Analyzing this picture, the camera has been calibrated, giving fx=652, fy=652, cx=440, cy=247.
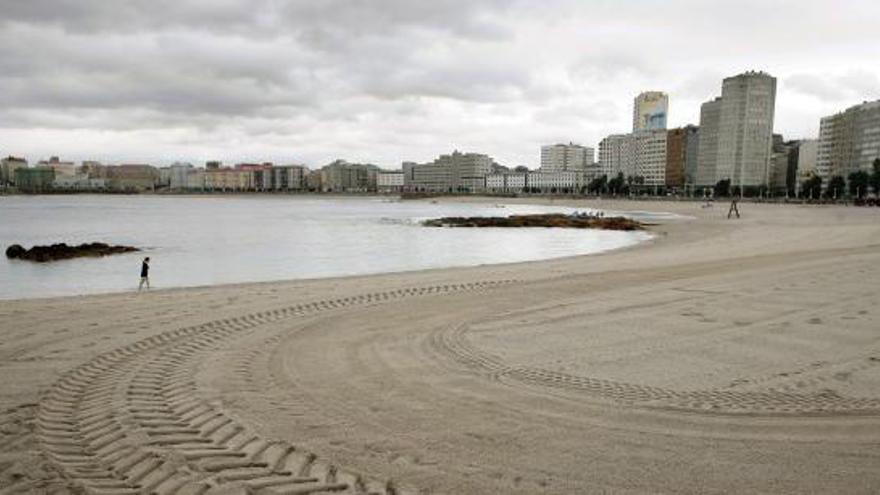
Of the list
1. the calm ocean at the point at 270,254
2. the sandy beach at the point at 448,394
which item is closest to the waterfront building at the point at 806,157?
the calm ocean at the point at 270,254

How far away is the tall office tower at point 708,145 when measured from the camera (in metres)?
186

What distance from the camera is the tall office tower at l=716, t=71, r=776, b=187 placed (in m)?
178

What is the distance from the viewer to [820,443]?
5512 mm

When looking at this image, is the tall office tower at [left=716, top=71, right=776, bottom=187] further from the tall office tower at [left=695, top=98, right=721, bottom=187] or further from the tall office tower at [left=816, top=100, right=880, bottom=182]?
the tall office tower at [left=816, top=100, right=880, bottom=182]

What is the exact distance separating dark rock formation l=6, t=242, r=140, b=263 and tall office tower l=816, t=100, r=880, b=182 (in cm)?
16034

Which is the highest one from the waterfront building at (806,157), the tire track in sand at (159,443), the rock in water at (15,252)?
the waterfront building at (806,157)

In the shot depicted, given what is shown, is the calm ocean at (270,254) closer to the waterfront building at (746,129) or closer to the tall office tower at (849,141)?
the tall office tower at (849,141)

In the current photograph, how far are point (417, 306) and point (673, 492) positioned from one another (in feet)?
28.0

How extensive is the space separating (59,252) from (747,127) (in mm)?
180176

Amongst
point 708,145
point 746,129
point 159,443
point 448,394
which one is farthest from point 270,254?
point 708,145

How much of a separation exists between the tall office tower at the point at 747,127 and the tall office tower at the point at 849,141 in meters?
13.8

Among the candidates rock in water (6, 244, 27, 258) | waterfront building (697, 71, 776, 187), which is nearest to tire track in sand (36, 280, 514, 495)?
rock in water (6, 244, 27, 258)

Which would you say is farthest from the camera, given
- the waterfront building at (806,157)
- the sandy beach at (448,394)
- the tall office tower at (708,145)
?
the tall office tower at (708,145)

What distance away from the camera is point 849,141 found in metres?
165
